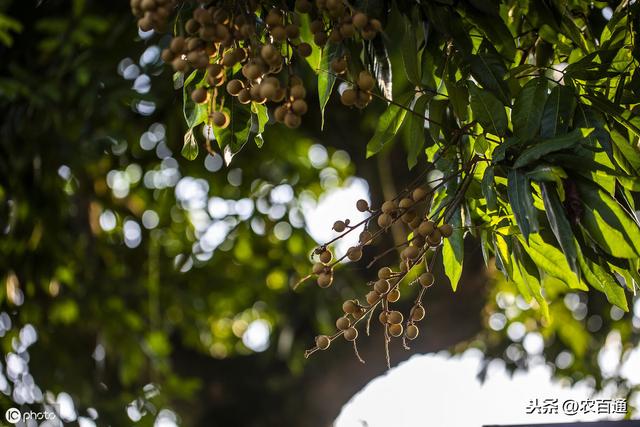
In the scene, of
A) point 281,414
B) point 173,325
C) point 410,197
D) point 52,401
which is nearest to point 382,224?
point 410,197

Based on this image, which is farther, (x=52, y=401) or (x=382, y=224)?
(x=52, y=401)

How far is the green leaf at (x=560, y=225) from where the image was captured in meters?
0.55

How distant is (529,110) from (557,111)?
0.02m

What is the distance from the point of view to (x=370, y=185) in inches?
101

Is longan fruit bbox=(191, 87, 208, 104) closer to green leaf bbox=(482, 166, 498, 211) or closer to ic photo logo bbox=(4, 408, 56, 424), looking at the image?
green leaf bbox=(482, 166, 498, 211)

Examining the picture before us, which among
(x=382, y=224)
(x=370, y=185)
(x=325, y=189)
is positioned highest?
(x=382, y=224)

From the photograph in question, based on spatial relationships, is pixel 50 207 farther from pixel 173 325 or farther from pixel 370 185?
pixel 370 185

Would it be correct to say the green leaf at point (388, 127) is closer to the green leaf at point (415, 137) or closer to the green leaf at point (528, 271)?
the green leaf at point (415, 137)

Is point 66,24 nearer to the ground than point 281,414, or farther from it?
farther from it

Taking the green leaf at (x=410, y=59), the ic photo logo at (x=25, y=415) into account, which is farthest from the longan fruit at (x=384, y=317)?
the ic photo logo at (x=25, y=415)

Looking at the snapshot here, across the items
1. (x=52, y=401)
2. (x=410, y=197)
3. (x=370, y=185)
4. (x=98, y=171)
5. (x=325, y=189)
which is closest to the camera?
(x=410, y=197)

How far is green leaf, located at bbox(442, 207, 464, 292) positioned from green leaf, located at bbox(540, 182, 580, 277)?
0.48ft

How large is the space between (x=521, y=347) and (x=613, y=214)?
2.57 m

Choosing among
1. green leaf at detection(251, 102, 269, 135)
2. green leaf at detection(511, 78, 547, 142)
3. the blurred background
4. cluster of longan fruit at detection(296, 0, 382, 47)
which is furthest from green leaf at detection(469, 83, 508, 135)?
the blurred background
